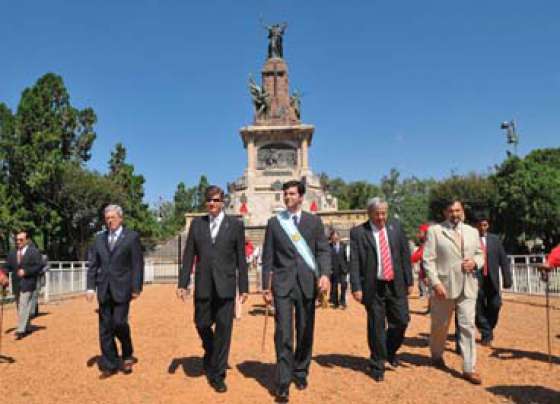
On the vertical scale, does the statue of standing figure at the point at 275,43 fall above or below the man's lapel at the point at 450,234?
above

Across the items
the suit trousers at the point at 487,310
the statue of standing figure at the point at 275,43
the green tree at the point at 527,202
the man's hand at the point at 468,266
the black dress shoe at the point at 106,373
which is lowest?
the black dress shoe at the point at 106,373

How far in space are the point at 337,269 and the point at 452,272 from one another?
6795 mm

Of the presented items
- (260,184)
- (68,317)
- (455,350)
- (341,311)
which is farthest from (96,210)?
(455,350)

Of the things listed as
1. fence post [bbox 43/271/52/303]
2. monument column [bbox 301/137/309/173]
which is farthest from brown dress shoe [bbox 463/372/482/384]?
monument column [bbox 301/137/309/173]

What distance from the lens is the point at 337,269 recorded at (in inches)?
494

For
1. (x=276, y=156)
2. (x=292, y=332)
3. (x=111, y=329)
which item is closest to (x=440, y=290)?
(x=292, y=332)

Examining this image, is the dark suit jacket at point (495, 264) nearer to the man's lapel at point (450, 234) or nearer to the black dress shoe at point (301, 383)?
the man's lapel at point (450, 234)

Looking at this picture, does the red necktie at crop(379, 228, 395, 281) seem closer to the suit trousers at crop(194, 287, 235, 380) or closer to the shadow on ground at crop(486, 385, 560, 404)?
the shadow on ground at crop(486, 385, 560, 404)

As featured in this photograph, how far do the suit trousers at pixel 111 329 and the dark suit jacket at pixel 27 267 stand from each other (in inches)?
157

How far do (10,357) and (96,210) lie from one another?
28157 millimetres

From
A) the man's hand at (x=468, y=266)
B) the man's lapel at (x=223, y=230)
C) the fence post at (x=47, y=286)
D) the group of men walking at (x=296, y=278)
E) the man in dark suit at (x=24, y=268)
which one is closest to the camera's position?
the group of men walking at (x=296, y=278)

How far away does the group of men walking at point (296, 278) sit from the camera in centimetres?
534

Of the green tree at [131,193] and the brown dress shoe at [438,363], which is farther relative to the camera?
the green tree at [131,193]

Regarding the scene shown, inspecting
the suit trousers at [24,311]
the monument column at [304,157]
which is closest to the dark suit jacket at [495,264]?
the suit trousers at [24,311]
